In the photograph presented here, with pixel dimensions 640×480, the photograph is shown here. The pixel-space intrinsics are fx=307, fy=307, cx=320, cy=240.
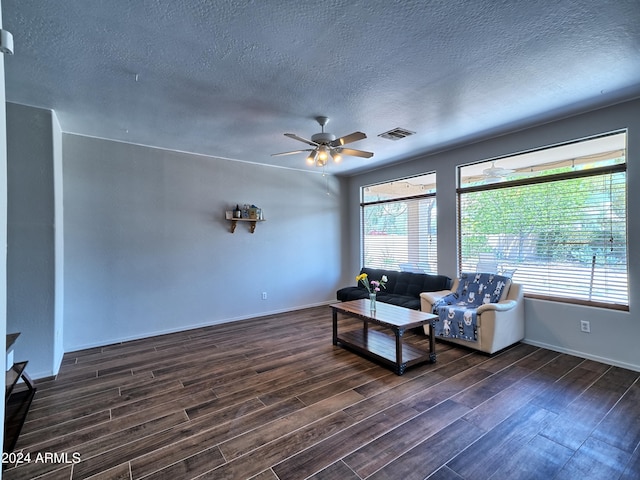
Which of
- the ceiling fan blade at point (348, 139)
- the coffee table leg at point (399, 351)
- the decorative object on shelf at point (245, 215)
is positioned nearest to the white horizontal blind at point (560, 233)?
the coffee table leg at point (399, 351)

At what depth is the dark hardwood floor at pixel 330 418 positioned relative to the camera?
72.6 inches

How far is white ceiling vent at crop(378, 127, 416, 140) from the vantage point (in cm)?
377

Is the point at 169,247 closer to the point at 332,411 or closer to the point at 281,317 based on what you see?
the point at 281,317

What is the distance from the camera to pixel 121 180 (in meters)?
4.13

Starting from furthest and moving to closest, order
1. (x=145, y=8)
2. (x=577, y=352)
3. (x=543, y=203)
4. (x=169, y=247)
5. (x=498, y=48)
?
1. (x=169, y=247)
2. (x=543, y=203)
3. (x=577, y=352)
4. (x=498, y=48)
5. (x=145, y=8)

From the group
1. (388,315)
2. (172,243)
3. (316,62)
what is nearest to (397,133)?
(316,62)

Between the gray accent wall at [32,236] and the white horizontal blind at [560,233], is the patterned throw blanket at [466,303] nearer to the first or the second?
the white horizontal blind at [560,233]

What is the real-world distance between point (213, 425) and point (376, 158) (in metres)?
4.32

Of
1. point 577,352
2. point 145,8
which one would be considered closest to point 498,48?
point 145,8

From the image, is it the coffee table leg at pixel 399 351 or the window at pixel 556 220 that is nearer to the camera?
the coffee table leg at pixel 399 351

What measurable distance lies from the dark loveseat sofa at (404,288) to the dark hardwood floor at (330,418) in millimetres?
1130

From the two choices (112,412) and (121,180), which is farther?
(121,180)

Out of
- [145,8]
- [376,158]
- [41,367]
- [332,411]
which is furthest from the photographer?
[376,158]

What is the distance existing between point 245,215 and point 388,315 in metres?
2.82
